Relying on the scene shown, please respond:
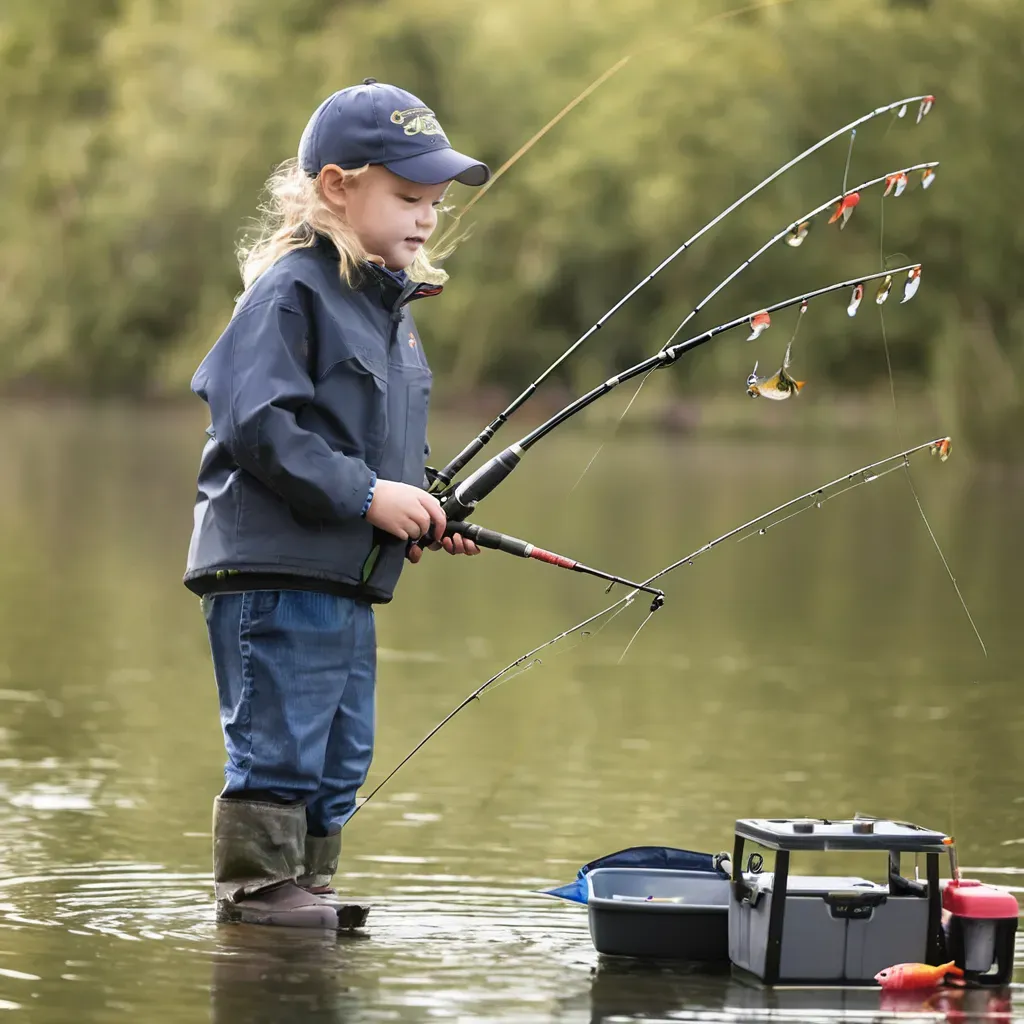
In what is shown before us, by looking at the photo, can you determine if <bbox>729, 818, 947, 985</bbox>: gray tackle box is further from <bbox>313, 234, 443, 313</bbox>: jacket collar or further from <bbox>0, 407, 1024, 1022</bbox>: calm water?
<bbox>313, 234, 443, 313</bbox>: jacket collar


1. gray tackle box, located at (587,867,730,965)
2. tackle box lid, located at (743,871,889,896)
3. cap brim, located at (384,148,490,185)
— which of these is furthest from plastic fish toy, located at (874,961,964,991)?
cap brim, located at (384,148,490,185)

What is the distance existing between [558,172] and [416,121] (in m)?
31.8

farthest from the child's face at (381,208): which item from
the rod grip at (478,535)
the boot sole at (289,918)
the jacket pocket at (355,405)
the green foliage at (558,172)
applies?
the green foliage at (558,172)

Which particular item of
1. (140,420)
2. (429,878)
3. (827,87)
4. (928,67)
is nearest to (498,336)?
(140,420)

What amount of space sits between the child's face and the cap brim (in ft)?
0.12

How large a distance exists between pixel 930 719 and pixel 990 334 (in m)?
19.1

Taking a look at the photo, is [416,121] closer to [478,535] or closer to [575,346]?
[575,346]

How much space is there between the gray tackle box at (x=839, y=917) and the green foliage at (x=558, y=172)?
19.5m

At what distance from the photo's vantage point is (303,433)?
13.5 feet

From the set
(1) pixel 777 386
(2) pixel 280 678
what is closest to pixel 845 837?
(1) pixel 777 386

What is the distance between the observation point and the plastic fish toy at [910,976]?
12.9ft

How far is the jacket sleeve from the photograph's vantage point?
411cm

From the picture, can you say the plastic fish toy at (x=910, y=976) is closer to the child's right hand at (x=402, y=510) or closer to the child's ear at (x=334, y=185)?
the child's right hand at (x=402, y=510)

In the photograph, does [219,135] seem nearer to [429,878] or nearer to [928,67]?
[928,67]
